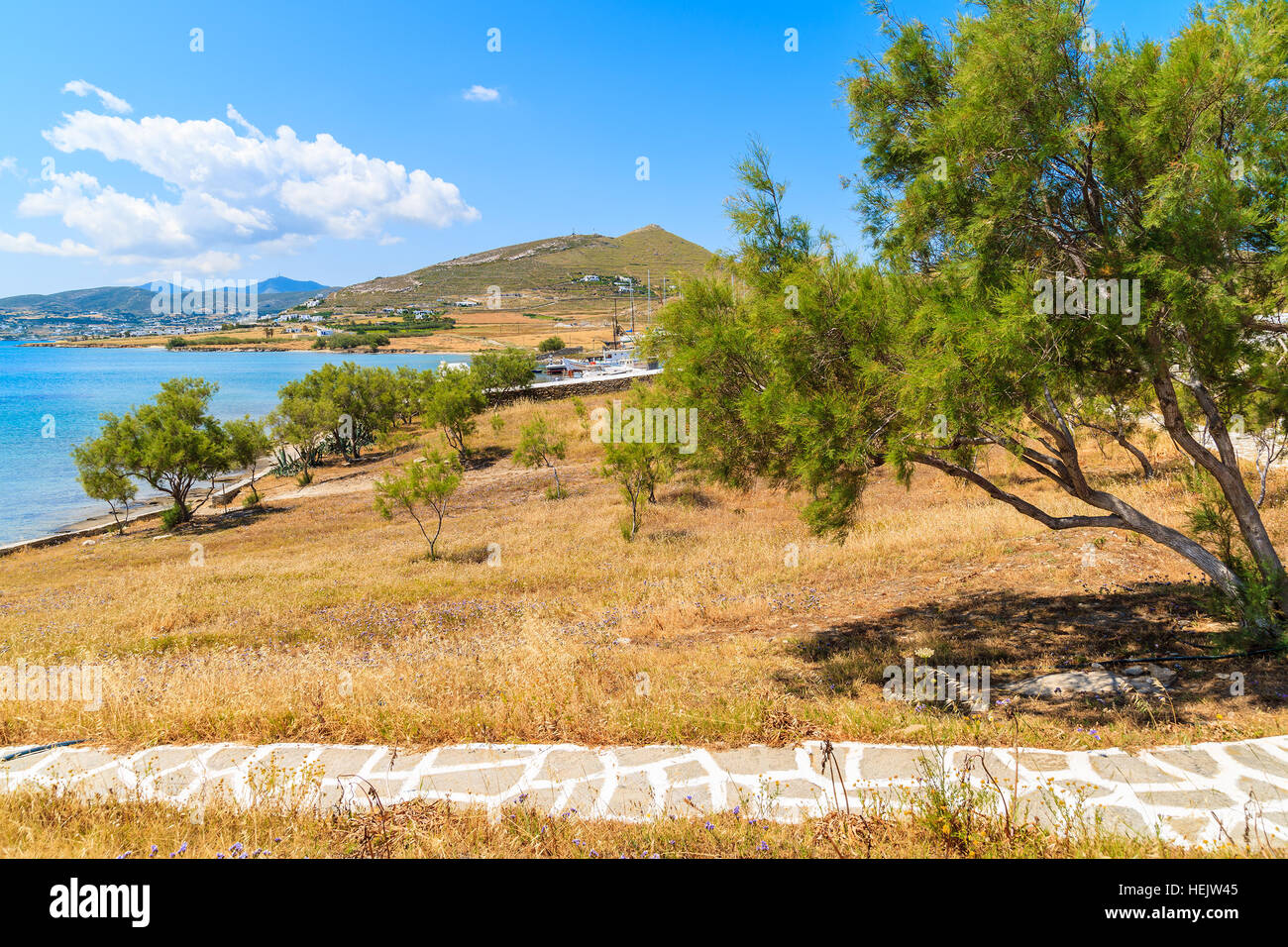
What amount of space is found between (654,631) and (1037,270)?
697 cm

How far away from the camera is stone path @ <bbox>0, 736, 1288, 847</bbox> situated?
12.7 ft

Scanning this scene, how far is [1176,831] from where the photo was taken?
142 inches

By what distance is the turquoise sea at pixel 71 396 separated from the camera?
37.9 metres

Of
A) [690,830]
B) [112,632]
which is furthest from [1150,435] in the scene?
[112,632]

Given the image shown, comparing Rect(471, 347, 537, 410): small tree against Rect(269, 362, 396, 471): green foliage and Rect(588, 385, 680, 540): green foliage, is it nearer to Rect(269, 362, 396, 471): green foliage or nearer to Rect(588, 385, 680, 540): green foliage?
Rect(269, 362, 396, 471): green foliage

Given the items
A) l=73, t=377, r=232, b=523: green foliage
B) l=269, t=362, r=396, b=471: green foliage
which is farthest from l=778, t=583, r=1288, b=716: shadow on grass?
l=269, t=362, r=396, b=471: green foliage

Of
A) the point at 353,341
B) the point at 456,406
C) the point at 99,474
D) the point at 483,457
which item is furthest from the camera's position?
the point at 353,341

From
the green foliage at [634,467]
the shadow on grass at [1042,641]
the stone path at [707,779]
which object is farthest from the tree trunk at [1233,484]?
the green foliage at [634,467]

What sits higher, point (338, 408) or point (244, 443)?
point (338, 408)

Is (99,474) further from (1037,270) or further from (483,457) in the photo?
(1037,270)

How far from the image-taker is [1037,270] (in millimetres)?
5605

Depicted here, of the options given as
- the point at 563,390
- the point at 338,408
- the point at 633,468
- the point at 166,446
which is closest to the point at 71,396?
the point at 338,408

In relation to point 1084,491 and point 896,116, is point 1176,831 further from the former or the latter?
point 896,116

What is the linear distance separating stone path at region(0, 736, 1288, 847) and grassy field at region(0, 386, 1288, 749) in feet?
1.15
